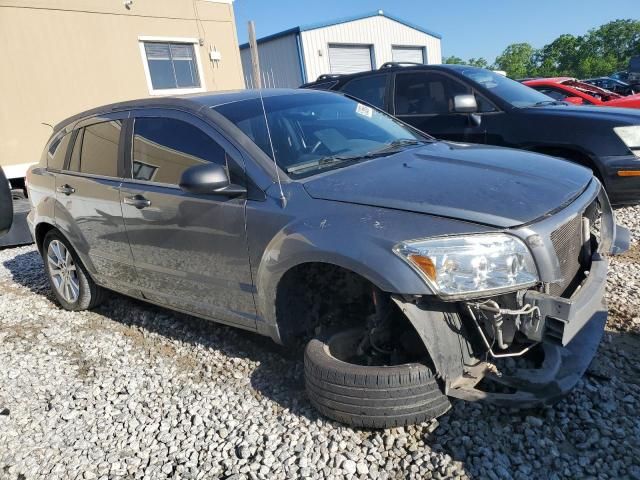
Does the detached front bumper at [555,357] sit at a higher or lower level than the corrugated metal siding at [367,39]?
lower

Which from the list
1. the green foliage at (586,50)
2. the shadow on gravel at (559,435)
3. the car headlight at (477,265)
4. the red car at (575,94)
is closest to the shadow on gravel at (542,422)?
the shadow on gravel at (559,435)

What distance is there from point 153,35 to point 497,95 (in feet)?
30.4

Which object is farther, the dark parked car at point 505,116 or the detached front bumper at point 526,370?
the dark parked car at point 505,116

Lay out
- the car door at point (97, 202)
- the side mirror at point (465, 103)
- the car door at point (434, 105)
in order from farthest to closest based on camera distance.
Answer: the car door at point (434, 105), the side mirror at point (465, 103), the car door at point (97, 202)

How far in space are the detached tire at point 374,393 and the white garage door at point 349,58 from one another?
2116cm

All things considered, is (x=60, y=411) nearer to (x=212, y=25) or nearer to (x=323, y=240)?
(x=323, y=240)

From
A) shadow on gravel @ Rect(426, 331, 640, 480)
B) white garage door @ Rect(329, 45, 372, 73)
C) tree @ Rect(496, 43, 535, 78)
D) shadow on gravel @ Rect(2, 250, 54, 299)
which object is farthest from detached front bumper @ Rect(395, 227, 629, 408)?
tree @ Rect(496, 43, 535, 78)

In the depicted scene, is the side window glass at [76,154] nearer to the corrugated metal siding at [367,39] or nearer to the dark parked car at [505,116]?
the dark parked car at [505,116]

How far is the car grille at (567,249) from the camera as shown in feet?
7.43

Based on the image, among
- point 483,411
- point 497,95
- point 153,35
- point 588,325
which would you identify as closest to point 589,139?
point 497,95

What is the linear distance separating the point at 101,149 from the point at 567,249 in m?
3.30

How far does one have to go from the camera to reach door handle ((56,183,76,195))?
4.07 metres

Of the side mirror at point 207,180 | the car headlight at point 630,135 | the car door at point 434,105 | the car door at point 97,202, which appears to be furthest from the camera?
the car door at point 434,105

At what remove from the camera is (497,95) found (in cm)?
538
